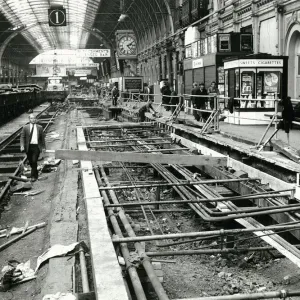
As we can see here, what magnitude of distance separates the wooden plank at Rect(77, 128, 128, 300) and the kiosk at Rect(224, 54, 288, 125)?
9.49 meters

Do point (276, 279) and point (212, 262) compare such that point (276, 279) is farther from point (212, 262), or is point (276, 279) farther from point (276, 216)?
point (276, 216)

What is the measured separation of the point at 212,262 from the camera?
843cm

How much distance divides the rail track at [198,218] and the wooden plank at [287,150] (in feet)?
2.65

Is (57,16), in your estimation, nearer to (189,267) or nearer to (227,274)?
(189,267)

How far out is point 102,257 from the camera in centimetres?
639

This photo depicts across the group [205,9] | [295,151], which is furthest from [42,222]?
[205,9]

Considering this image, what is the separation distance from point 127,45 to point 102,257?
1676 inches

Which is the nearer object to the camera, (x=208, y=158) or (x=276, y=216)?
(x=276, y=216)

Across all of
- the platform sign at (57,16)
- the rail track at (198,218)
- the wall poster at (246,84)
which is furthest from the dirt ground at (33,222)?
the platform sign at (57,16)

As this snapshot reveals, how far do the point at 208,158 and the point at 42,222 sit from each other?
147 inches

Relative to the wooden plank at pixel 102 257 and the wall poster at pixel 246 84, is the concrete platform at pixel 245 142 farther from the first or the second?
the wooden plank at pixel 102 257

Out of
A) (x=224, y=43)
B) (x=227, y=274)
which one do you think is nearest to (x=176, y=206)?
(x=227, y=274)

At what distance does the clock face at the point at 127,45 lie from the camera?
47.3m

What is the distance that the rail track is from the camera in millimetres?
6902
